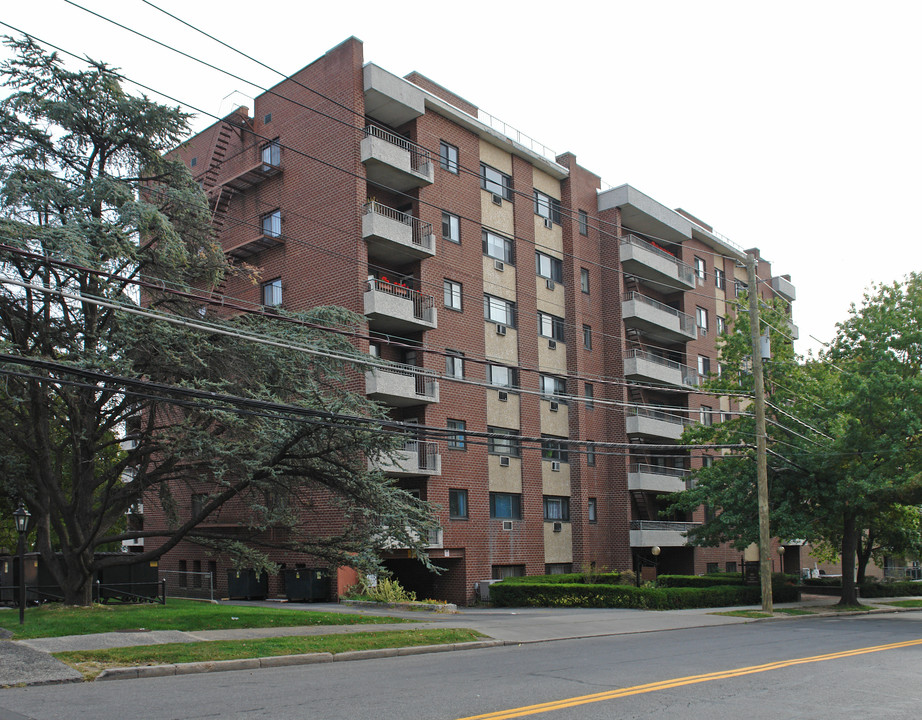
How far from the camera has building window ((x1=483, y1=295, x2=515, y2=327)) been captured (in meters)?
35.2

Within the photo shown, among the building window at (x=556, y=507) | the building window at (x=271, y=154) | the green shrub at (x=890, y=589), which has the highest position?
the building window at (x=271, y=154)

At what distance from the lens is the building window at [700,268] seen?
167 ft

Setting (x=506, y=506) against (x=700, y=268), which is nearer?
(x=506, y=506)

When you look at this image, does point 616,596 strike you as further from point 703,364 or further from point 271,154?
point 703,364

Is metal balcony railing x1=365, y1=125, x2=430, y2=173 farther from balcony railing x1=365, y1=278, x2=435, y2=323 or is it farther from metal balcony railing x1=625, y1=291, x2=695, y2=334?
metal balcony railing x1=625, y1=291, x2=695, y2=334

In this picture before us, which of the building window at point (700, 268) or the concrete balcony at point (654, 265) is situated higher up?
the building window at point (700, 268)

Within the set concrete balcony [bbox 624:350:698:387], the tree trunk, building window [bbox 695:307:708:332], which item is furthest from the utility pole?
building window [bbox 695:307:708:332]

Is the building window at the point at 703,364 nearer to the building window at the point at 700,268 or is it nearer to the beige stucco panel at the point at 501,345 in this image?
the building window at the point at 700,268

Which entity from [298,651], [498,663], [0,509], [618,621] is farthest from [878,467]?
[0,509]

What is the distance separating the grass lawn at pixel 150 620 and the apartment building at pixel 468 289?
6.65 meters

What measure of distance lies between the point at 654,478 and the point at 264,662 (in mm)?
29549

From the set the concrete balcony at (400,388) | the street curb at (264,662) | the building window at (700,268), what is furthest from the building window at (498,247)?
the street curb at (264,662)

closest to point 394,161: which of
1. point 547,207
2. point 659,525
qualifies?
point 547,207

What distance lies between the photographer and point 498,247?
3659 centimetres
